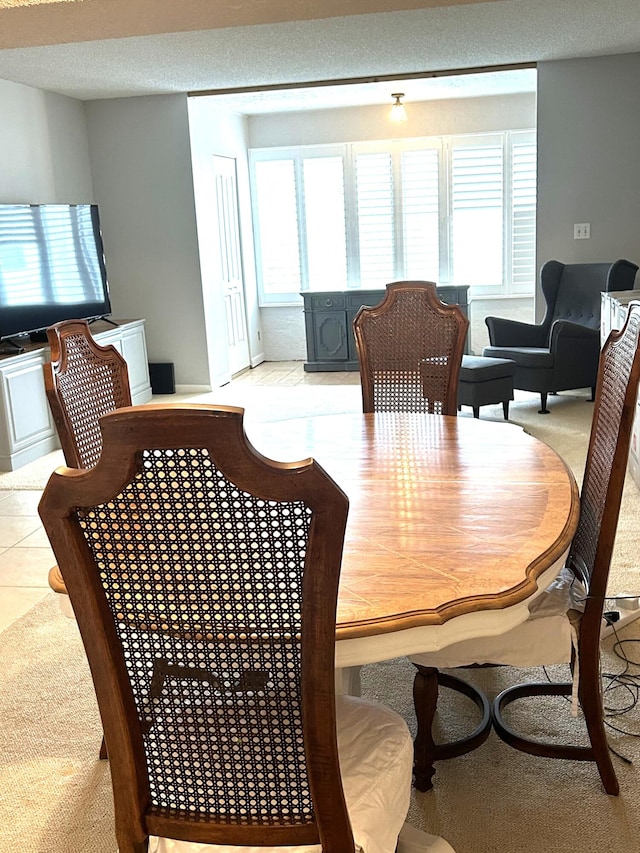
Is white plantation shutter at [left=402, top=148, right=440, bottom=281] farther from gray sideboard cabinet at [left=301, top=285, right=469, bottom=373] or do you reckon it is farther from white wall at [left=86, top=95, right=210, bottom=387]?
white wall at [left=86, top=95, right=210, bottom=387]

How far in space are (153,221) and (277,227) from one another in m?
1.76

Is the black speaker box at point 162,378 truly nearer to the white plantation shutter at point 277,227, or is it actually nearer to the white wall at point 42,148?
the white wall at point 42,148

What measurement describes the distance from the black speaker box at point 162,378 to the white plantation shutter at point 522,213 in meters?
3.39

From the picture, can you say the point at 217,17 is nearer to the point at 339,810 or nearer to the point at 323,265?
the point at 339,810

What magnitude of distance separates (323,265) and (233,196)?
1113 mm

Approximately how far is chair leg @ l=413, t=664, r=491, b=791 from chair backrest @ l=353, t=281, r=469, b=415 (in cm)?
120

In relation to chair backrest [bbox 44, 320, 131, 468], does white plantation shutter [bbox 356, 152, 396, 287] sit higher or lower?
higher

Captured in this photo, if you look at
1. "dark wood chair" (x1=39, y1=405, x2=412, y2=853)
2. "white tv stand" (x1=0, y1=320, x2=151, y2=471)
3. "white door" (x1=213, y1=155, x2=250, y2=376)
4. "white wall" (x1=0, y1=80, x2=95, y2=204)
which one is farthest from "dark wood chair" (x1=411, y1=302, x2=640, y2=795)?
"white door" (x1=213, y1=155, x2=250, y2=376)

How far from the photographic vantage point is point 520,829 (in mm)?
1816

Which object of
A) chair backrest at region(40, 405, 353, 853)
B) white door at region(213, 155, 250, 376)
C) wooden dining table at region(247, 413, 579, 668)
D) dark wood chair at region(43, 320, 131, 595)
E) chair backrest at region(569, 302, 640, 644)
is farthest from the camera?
white door at region(213, 155, 250, 376)

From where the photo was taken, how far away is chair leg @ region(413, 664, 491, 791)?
189 centimetres

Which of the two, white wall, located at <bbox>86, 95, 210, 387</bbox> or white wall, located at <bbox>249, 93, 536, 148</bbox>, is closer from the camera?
white wall, located at <bbox>86, 95, 210, 387</bbox>

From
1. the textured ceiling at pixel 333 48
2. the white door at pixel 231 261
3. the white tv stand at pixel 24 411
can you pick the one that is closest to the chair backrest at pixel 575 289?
the textured ceiling at pixel 333 48

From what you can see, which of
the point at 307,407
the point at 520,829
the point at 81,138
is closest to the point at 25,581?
the point at 520,829
